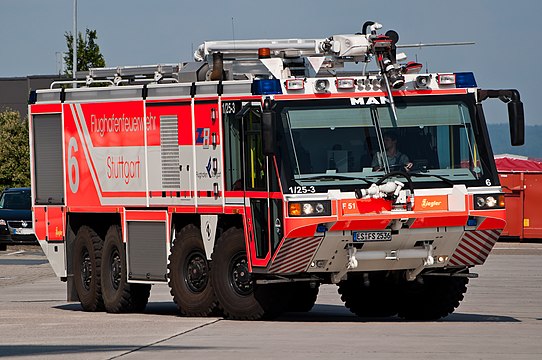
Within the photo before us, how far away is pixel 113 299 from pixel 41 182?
234 cm

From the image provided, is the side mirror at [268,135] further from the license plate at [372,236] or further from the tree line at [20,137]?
the tree line at [20,137]

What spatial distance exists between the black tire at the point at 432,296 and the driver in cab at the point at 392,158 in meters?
1.74

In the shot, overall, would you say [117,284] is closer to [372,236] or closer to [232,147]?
[232,147]

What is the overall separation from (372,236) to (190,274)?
2.86 meters

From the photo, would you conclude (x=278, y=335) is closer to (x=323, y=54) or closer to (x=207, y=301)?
(x=207, y=301)

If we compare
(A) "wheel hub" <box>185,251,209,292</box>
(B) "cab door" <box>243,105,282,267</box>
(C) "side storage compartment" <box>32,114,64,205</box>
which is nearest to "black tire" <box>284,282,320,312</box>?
(A) "wheel hub" <box>185,251,209,292</box>

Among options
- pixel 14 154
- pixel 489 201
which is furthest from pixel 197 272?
pixel 14 154

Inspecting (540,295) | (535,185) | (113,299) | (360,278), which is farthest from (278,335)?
(535,185)

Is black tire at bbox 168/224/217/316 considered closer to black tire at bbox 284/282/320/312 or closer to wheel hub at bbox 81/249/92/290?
black tire at bbox 284/282/320/312

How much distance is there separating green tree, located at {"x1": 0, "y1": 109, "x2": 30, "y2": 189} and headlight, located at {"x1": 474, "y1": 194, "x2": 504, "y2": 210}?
38256 millimetres

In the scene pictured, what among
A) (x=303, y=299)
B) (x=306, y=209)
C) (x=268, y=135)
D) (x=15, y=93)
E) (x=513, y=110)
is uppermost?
(x=15, y=93)

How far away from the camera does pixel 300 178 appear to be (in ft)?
56.1

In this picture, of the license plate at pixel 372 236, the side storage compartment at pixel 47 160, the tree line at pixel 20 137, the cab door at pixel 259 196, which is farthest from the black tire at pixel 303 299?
the tree line at pixel 20 137

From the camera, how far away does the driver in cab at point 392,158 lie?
17.5 meters
